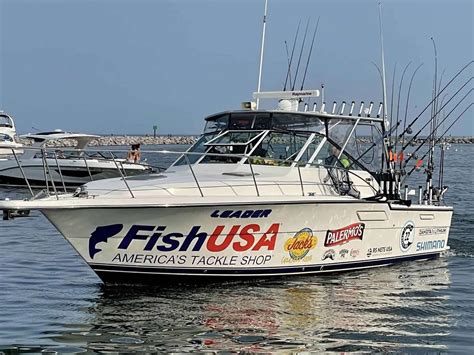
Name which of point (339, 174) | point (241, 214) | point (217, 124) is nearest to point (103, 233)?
point (241, 214)

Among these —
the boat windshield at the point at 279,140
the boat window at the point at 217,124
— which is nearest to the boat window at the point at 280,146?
the boat windshield at the point at 279,140

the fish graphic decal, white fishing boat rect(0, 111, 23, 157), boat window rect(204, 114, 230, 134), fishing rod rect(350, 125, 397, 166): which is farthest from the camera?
white fishing boat rect(0, 111, 23, 157)

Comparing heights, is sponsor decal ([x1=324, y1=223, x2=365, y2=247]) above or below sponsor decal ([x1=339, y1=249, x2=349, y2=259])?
above

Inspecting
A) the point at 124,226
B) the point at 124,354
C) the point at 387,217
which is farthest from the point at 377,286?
the point at 124,354

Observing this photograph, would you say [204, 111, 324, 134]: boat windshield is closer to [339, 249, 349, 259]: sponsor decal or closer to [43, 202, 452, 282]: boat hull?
[43, 202, 452, 282]: boat hull

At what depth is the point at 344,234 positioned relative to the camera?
10.4 meters

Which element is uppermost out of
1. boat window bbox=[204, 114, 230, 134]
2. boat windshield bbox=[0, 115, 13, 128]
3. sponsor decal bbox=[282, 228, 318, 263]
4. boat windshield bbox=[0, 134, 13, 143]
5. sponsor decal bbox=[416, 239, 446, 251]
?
boat window bbox=[204, 114, 230, 134]

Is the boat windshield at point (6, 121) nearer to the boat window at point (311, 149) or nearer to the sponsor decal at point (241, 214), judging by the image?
the boat window at point (311, 149)

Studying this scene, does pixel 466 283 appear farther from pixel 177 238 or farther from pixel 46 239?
pixel 46 239

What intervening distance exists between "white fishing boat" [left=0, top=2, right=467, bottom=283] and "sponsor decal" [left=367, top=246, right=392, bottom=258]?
18 mm

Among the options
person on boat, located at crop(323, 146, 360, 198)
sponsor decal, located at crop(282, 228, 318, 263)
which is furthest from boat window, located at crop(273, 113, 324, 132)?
sponsor decal, located at crop(282, 228, 318, 263)

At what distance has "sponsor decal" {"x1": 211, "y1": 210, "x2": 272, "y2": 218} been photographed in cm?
914

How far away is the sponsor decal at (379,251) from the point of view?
11.0 metres

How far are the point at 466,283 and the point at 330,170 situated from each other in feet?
8.78
